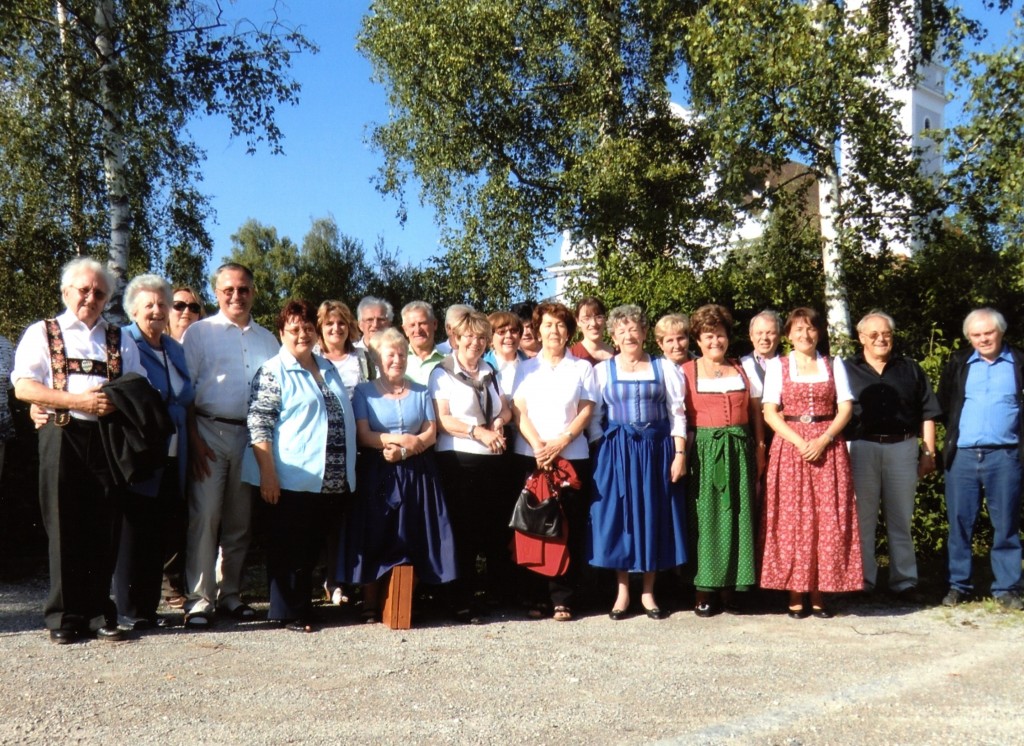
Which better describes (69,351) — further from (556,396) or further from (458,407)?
(556,396)

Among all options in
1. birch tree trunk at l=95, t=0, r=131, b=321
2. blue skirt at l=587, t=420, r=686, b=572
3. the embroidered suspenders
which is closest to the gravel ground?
blue skirt at l=587, t=420, r=686, b=572

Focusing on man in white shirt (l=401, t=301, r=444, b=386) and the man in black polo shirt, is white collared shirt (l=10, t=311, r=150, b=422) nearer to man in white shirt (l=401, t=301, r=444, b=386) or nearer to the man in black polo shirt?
man in white shirt (l=401, t=301, r=444, b=386)

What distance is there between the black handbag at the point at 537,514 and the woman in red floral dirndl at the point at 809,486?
1374 mm

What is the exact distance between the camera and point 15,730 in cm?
421

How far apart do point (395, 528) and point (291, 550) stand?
637 millimetres

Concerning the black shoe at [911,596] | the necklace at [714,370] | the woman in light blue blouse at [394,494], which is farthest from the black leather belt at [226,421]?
the black shoe at [911,596]

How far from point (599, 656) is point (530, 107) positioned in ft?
51.5

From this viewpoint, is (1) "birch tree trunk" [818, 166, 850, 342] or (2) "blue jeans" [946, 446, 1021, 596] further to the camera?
(1) "birch tree trunk" [818, 166, 850, 342]

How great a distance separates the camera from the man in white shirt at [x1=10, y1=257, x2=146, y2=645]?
5590 millimetres

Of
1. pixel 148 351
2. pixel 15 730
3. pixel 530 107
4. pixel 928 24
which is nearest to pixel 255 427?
pixel 148 351

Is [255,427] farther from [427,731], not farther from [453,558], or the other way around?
[427,731]

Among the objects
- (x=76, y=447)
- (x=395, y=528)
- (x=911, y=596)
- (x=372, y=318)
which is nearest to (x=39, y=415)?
(x=76, y=447)

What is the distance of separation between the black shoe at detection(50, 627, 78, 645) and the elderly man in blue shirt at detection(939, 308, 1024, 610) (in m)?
5.45

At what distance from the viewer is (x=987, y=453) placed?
7.11 meters
